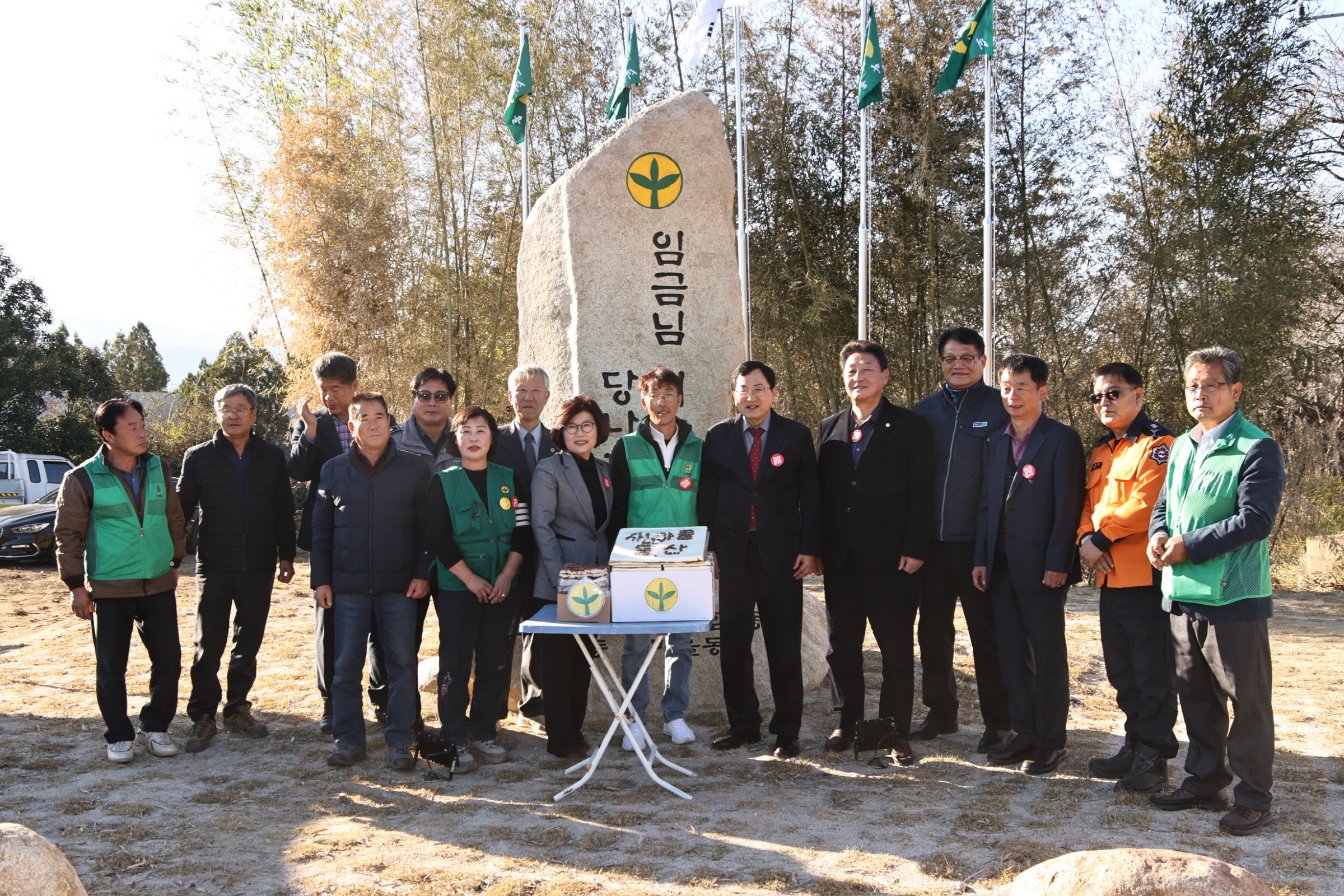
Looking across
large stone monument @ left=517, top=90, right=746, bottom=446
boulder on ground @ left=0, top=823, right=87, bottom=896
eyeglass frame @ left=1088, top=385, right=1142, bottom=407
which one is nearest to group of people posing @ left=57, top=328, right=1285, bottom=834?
eyeglass frame @ left=1088, top=385, right=1142, bottom=407

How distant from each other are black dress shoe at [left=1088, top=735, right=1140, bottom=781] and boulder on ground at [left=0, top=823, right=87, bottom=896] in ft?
9.60

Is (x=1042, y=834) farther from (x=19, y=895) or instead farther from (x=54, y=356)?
(x=54, y=356)

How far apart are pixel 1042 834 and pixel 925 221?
7264 mm

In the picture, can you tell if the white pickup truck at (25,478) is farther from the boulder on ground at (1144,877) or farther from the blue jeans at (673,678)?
the boulder on ground at (1144,877)

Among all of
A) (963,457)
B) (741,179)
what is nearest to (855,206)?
(741,179)

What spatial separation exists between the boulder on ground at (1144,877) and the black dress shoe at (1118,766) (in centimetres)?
159

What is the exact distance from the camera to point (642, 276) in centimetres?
441

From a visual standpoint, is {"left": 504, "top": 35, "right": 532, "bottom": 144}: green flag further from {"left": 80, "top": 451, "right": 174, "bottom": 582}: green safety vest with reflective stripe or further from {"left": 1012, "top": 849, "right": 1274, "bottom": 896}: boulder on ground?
{"left": 1012, "top": 849, "right": 1274, "bottom": 896}: boulder on ground

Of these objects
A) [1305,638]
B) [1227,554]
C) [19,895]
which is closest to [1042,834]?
[1227,554]

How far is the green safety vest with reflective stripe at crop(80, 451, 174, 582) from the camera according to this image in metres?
3.39

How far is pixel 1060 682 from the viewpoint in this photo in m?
3.22

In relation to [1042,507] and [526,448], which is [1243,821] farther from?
[526,448]

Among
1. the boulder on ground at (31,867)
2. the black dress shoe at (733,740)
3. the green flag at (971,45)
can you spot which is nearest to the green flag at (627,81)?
the green flag at (971,45)

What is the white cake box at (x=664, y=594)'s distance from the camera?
2.91 m
